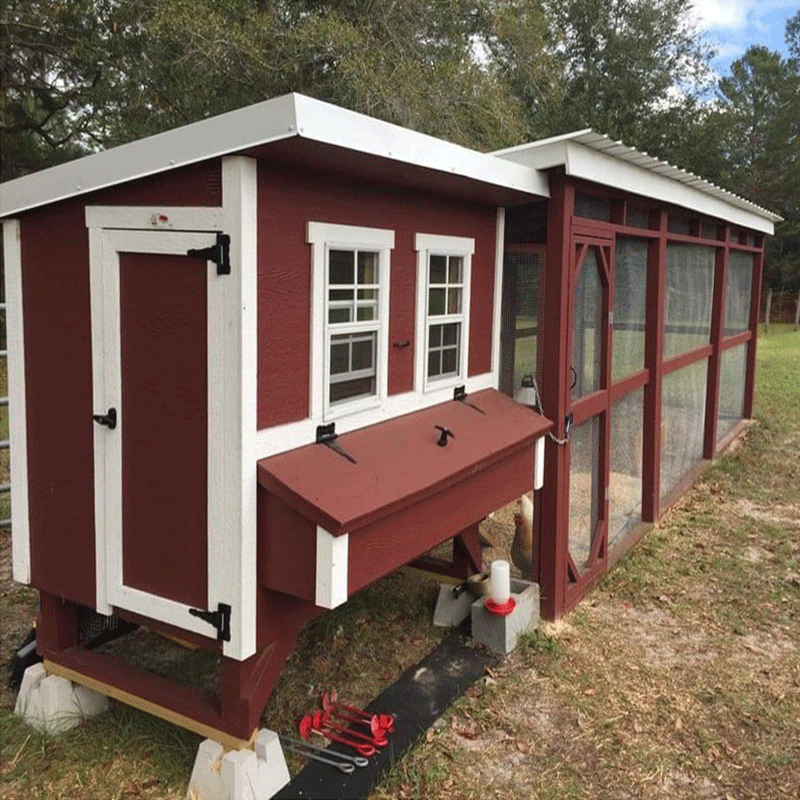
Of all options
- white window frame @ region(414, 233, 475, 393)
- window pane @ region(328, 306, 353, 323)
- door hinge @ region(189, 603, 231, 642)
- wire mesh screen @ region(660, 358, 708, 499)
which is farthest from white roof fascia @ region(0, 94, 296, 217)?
wire mesh screen @ region(660, 358, 708, 499)

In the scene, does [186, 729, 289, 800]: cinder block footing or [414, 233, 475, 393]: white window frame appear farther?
[414, 233, 475, 393]: white window frame

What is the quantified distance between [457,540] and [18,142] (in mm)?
13368

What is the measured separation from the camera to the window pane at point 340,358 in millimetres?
3234

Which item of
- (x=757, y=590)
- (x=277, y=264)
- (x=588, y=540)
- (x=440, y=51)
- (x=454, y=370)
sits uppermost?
(x=440, y=51)

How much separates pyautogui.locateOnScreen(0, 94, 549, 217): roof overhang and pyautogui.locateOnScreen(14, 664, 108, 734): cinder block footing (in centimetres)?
205

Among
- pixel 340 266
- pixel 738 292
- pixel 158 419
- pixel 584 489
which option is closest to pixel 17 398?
pixel 158 419

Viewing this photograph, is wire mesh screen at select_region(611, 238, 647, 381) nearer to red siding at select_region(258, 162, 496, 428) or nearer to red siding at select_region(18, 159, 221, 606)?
red siding at select_region(258, 162, 496, 428)

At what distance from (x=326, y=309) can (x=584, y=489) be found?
2.70 m

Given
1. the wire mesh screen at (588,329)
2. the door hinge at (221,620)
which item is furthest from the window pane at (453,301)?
the door hinge at (221,620)

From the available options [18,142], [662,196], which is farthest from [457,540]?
[18,142]

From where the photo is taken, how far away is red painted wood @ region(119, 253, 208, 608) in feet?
9.50

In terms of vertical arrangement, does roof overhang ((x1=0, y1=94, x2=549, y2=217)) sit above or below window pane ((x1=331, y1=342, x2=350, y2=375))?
above

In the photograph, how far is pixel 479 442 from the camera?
376 cm

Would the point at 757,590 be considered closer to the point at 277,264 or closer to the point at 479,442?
the point at 479,442
